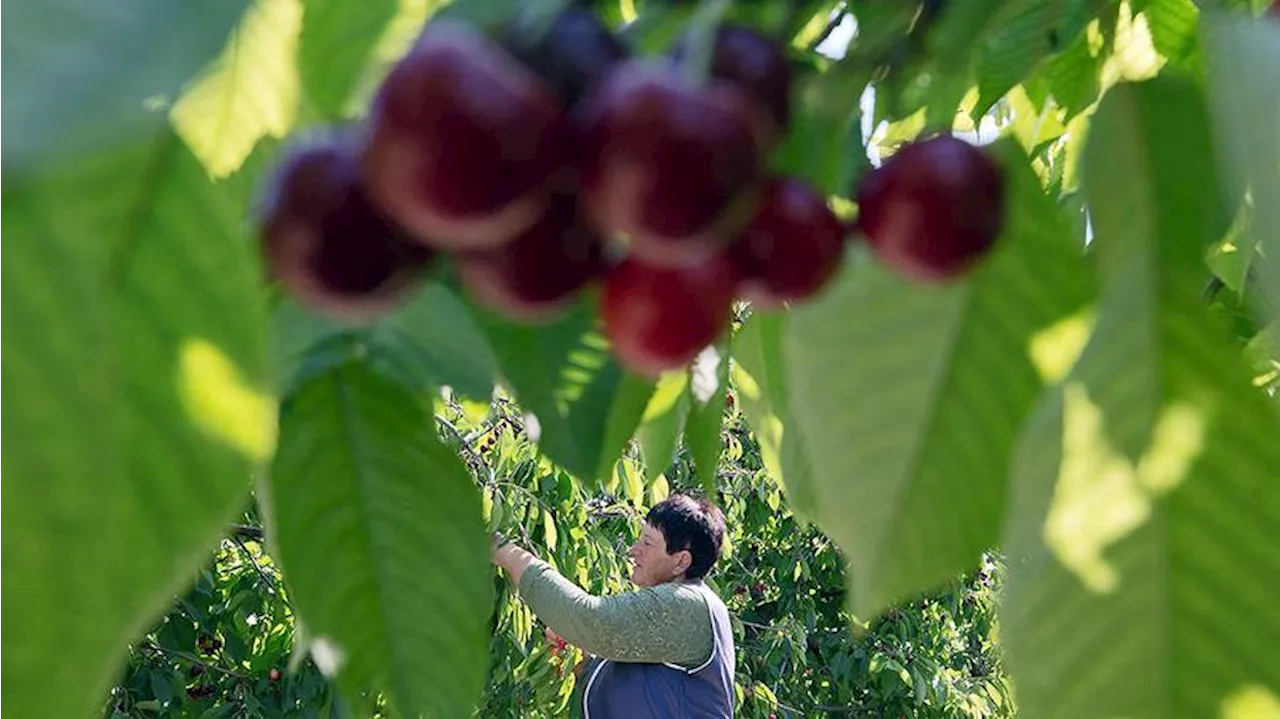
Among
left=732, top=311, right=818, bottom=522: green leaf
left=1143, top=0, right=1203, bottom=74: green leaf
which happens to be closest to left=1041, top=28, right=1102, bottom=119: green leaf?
left=1143, top=0, right=1203, bottom=74: green leaf

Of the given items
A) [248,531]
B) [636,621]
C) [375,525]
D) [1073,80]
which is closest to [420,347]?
[375,525]

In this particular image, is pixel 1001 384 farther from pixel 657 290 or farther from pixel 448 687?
pixel 448 687

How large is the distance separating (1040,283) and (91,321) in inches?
12.7

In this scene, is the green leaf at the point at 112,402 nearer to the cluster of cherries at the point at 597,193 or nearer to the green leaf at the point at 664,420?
the cluster of cherries at the point at 597,193

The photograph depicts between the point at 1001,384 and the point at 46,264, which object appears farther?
the point at 1001,384

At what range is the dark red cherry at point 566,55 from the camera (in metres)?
0.35

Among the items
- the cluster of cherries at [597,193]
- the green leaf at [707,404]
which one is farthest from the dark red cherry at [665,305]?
the green leaf at [707,404]

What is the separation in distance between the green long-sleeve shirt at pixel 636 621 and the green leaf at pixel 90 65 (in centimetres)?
298

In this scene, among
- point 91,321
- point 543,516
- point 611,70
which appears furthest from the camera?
point 543,516

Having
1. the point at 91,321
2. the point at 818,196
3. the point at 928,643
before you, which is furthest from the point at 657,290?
the point at 928,643

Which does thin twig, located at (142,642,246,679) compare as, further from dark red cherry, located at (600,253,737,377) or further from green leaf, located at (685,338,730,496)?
dark red cherry, located at (600,253,737,377)

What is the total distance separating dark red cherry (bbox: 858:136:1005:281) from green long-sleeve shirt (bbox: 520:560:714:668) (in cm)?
279

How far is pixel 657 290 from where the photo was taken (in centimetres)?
39

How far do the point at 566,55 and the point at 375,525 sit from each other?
10.2 inches
